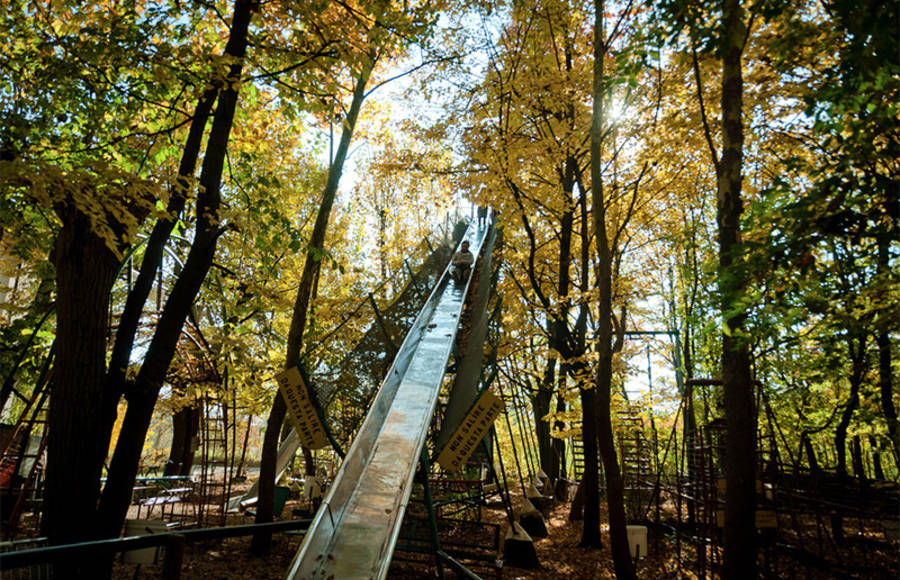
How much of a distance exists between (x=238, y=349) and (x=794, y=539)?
12.2m

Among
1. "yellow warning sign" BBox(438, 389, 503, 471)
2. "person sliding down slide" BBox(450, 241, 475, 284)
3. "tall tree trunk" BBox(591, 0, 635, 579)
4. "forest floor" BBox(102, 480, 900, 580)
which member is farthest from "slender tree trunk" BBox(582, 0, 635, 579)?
"person sliding down slide" BBox(450, 241, 475, 284)

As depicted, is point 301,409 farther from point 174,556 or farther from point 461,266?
point 461,266

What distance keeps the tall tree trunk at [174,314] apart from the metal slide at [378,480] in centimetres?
205

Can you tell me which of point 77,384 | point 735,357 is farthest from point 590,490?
point 77,384

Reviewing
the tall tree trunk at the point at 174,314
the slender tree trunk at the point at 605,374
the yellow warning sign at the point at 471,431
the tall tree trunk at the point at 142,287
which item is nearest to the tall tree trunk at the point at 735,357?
the slender tree trunk at the point at 605,374

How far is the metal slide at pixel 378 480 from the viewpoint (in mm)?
3924

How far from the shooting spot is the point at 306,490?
12.5 m

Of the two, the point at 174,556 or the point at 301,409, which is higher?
the point at 301,409

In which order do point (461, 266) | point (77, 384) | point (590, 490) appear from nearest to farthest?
point (77, 384)
point (590, 490)
point (461, 266)

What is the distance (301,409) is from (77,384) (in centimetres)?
215

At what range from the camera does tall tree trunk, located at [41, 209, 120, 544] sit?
443 cm

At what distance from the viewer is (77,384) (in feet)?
15.4

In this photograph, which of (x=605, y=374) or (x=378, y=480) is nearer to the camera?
(x=378, y=480)

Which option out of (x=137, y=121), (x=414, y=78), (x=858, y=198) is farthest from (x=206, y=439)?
(x=858, y=198)
